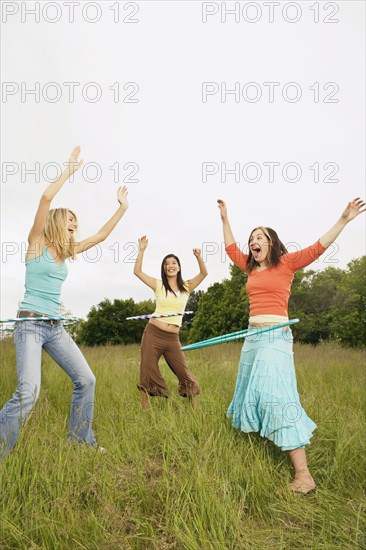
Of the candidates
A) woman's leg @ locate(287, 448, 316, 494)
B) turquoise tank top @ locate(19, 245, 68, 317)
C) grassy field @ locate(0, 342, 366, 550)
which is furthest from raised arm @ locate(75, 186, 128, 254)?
woman's leg @ locate(287, 448, 316, 494)

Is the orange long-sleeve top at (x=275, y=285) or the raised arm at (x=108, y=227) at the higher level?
the raised arm at (x=108, y=227)

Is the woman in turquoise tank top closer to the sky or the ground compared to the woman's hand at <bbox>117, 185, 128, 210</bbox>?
closer to the ground

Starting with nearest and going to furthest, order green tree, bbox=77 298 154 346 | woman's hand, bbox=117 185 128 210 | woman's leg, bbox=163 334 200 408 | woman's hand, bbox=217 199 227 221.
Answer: woman's hand, bbox=217 199 227 221
woman's hand, bbox=117 185 128 210
woman's leg, bbox=163 334 200 408
green tree, bbox=77 298 154 346

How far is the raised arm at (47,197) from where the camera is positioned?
407 centimetres

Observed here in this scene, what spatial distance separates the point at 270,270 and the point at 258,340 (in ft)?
2.02

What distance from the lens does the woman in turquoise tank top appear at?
408cm

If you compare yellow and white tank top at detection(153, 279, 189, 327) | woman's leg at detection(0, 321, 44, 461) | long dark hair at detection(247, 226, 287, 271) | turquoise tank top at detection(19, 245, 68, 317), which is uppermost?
long dark hair at detection(247, 226, 287, 271)

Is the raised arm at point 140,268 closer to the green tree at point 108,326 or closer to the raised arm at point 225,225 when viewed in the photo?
the raised arm at point 225,225

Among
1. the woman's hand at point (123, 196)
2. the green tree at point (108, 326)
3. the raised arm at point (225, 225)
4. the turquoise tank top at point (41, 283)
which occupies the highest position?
the woman's hand at point (123, 196)

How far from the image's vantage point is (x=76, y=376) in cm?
456

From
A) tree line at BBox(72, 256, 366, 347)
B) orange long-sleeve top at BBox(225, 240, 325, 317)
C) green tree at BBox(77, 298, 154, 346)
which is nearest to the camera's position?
orange long-sleeve top at BBox(225, 240, 325, 317)

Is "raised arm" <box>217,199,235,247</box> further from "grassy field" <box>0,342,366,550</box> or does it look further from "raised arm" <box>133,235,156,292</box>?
"raised arm" <box>133,235,156,292</box>

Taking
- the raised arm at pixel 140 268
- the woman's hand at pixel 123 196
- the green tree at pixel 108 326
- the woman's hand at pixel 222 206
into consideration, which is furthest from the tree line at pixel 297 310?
the woman's hand at pixel 222 206

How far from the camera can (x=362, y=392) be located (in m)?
7.41
